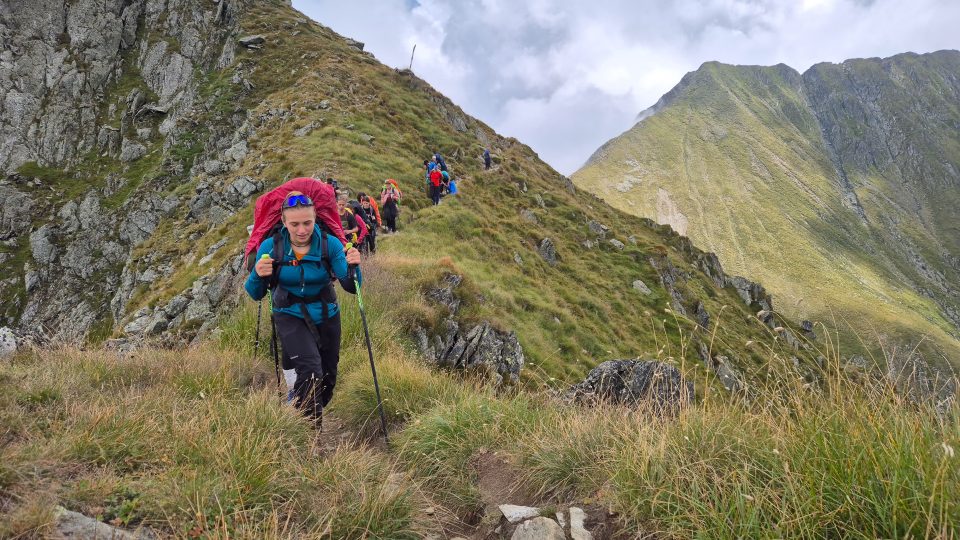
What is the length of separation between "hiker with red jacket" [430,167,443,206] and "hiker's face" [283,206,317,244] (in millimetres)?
19193

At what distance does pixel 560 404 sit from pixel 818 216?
213m

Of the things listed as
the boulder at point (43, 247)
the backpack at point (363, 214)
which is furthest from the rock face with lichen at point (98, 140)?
the backpack at point (363, 214)

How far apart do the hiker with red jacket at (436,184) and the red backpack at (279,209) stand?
18.4 metres

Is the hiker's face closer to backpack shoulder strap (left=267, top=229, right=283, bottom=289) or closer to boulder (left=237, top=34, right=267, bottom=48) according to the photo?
backpack shoulder strap (left=267, top=229, right=283, bottom=289)

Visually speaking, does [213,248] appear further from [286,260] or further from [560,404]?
[560,404]

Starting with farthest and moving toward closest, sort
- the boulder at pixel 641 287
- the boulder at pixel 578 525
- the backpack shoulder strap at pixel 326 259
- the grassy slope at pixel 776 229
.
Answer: the grassy slope at pixel 776 229 < the boulder at pixel 641 287 < the backpack shoulder strap at pixel 326 259 < the boulder at pixel 578 525

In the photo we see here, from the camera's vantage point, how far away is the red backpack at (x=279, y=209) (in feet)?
18.7

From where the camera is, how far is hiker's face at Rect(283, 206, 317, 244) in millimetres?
5258

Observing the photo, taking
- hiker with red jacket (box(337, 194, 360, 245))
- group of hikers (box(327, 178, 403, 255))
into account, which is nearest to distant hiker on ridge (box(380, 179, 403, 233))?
group of hikers (box(327, 178, 403, 255))

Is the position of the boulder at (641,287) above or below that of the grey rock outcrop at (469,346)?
above

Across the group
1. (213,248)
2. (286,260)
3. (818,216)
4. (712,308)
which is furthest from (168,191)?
(818,216)

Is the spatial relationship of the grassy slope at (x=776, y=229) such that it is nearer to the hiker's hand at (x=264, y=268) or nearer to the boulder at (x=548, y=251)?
the boulder at (x=548, y=251)

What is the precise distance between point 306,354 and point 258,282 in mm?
979

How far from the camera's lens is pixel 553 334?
17406 millimetres
